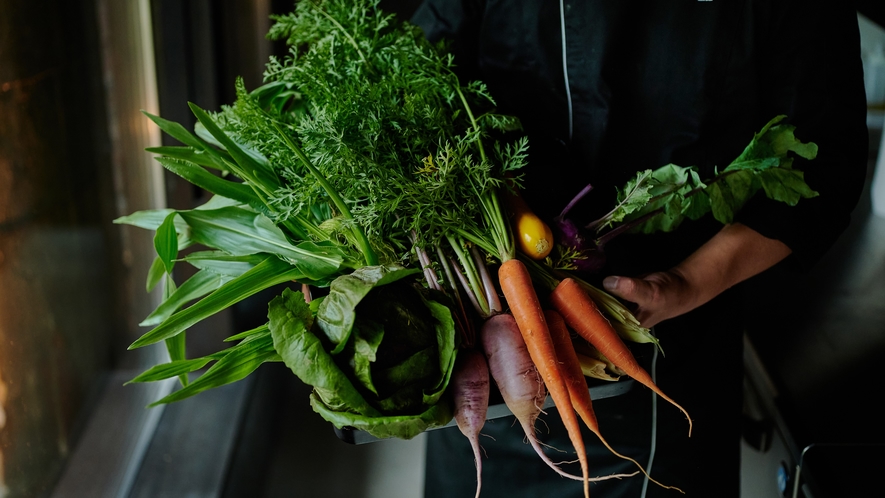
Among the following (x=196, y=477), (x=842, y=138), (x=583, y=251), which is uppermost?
(x=842, y=138)

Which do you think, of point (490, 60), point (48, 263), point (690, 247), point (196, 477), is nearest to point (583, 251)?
point (690, 247)

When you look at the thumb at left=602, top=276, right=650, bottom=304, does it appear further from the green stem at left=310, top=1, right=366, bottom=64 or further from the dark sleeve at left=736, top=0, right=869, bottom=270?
the green stem at left=310, top=1, right=366, bottom=64

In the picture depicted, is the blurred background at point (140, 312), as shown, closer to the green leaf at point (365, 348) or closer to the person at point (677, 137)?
the person at point (677, 137)

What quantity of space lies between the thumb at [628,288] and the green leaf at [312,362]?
1.10 ft

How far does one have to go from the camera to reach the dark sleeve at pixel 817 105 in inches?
35.8

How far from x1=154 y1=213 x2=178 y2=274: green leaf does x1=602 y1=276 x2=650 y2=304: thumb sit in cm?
53

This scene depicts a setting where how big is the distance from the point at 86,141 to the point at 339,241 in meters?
0.68

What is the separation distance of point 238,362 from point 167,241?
22 cm

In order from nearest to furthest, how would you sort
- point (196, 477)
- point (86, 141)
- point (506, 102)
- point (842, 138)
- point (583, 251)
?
point (583, 251), point (842, 138), point (506, 102), point (86, 141), point (196, 477)

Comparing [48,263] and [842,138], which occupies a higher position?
[842,138]

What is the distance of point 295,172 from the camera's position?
86 cm

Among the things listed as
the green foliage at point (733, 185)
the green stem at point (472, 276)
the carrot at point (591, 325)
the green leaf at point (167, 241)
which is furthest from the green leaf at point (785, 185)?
the green leaf at point (167, 241)

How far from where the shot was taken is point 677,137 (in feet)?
3.22

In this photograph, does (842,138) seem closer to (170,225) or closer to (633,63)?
(633,63)
